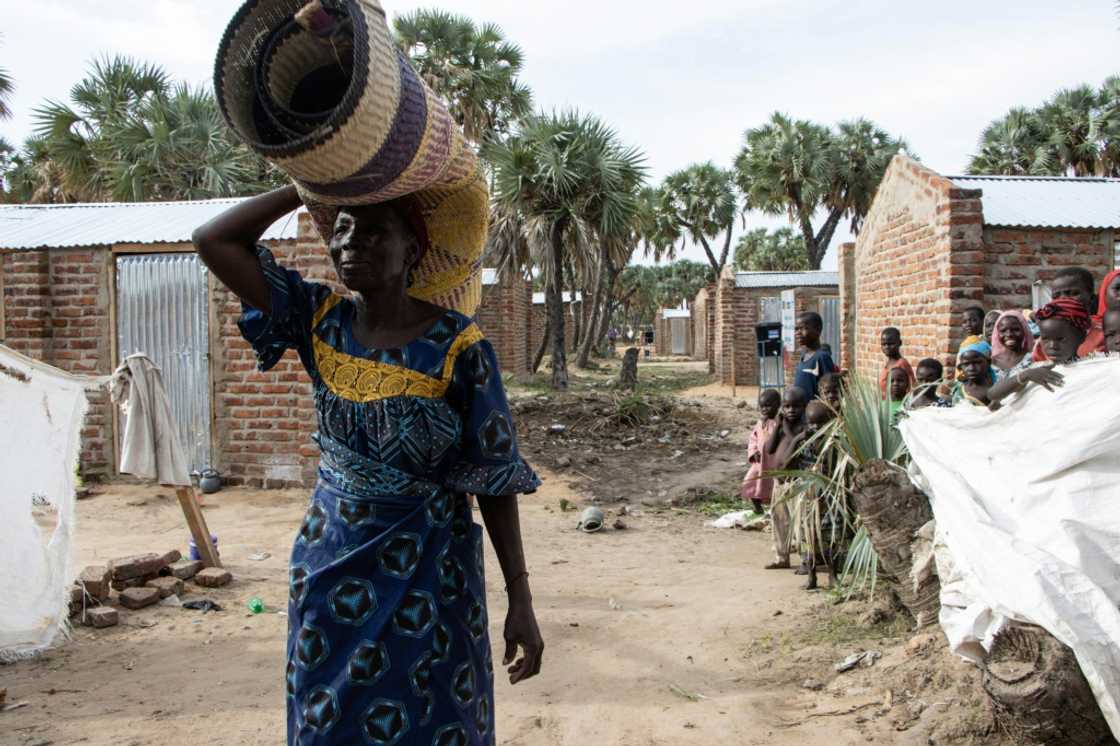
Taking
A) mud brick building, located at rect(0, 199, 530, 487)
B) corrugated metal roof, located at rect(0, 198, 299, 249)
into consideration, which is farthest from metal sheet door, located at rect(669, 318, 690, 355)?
mud brick building, located at rect(0, 199, 530, 487)

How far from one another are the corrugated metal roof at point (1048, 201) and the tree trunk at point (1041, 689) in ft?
16.5

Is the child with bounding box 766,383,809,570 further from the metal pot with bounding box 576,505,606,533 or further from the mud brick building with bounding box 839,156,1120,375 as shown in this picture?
the mud brick building with bounding box 839,156,1120,375

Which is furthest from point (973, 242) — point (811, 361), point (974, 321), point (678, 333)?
point (678, 333)

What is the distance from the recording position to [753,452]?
6.04 m

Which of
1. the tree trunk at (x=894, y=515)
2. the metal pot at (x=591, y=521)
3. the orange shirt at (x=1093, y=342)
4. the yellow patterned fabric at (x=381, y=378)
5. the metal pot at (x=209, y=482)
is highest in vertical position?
the orange shirt at (x=1093, y=342)

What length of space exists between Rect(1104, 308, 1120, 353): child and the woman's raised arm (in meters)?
3.24

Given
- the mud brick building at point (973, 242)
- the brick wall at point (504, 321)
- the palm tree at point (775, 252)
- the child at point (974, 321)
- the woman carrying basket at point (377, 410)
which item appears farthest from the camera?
the palm tree at point (775, 252)

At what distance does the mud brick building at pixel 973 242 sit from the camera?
21.9 ft

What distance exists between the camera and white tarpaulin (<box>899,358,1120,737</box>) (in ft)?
7.98

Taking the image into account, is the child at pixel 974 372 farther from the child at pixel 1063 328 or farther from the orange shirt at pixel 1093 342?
the child at pixel 1063 328

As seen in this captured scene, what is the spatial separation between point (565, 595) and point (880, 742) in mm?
2326

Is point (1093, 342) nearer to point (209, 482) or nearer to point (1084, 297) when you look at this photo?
point (1084, 297)

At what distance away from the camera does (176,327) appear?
7.85 meters

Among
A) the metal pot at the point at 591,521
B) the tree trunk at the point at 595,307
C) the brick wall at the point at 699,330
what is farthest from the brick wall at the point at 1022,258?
the brick wall at the point at 699,330
